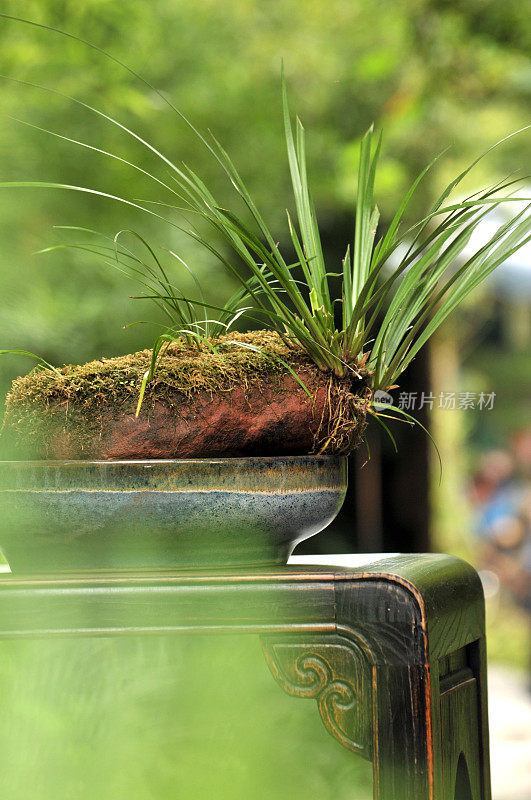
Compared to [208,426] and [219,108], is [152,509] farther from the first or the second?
[219,108]

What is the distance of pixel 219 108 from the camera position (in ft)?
3.35

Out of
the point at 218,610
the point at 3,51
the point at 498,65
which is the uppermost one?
the point at 498,65

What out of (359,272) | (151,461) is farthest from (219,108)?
(151,461)

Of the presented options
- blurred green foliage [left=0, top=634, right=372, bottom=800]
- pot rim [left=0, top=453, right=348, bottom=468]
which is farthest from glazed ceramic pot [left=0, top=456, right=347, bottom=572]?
blurred green foliage [left=0, top=634, right=372, bottom=800]

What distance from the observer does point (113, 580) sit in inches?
14.3

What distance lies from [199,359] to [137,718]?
1.24 feet

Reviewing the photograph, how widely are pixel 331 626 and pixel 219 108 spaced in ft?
2.73

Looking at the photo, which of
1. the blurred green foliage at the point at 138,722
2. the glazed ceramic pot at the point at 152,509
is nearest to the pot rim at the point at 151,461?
the glazed ceramic pot at the point at 152,509

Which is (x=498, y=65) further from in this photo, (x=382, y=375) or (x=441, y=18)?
(x=382, y=375)

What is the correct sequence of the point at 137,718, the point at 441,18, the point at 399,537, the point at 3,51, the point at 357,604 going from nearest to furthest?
1. the point at 357,604
2. the point at 137,718
3. the point at 3,51
4. the point at 399,537
5. the point at 441,18

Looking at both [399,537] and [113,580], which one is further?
[399,537]

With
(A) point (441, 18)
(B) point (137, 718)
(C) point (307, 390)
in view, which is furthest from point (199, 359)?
(A) point (441, 18)

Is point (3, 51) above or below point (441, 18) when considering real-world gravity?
below

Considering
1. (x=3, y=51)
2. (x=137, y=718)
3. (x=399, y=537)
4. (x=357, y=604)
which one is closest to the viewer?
(x=357, y=604)
